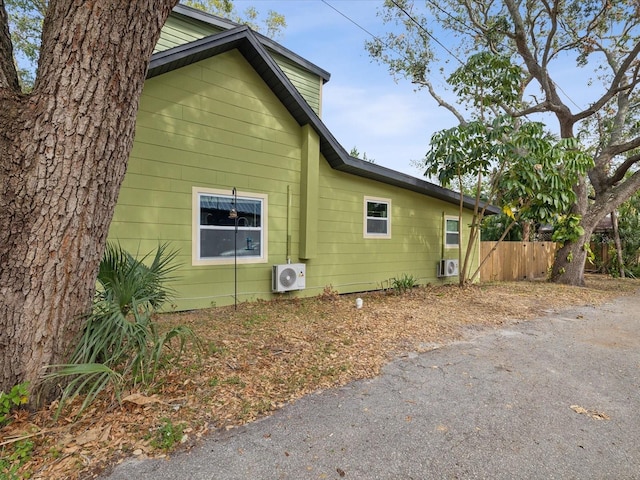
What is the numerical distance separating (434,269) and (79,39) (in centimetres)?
922

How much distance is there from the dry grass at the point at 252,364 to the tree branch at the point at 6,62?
7.27 ft

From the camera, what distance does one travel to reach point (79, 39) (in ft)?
7.41

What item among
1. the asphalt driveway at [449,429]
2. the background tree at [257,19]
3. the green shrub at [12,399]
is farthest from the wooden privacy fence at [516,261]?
the background tree at [257,19]

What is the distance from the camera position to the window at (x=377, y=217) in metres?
8.20

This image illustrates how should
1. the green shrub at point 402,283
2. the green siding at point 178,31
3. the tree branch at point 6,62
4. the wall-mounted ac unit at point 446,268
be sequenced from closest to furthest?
the tree branch at point 6,62 < the green siding at point 178,31 < the green shrub at point 402,283 < the wall-mounted ac unit at point 446,268

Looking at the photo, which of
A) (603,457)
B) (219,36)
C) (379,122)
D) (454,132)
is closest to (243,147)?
(219,36)

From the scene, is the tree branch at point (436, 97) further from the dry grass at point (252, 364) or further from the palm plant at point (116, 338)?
the palm plant at point (116, 338)

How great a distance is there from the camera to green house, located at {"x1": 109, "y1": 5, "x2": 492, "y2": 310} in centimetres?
534

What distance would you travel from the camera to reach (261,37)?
7824mm

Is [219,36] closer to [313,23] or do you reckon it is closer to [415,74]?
[313,23]

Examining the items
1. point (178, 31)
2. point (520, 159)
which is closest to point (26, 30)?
point (178, 31)

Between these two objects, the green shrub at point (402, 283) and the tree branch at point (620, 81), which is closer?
the green shrub at point (402, 283)

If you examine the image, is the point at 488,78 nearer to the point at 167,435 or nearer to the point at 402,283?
the point at 402,283

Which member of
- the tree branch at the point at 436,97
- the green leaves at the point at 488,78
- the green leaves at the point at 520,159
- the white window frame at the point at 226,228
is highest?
the tree branch at the point at 436,97
